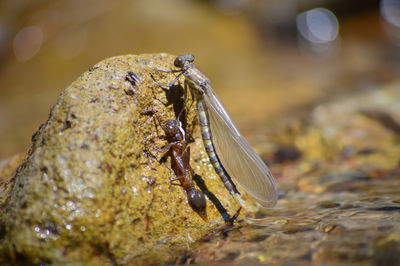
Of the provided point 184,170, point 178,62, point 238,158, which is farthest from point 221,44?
point 184,170

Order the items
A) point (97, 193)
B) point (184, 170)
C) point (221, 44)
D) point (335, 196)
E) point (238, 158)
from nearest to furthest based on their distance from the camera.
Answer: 1. point (97, 193)
2. point (184, 170)
3. point (238, 158)
4. point (335, 196)
5. point (221, 44)

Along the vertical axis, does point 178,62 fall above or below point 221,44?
below

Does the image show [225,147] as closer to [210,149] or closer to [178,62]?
[210,149]

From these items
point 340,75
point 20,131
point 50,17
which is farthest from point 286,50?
point 20,131

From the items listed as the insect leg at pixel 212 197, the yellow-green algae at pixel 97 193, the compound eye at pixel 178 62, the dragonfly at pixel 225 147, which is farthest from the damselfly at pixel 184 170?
the compound eye at pixel 178 62

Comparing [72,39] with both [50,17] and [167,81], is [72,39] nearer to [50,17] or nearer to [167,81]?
[50,17]

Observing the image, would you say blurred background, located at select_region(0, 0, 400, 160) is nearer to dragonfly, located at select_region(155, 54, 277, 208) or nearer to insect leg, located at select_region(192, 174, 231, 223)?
dragonfly, located at select_region(155, 54, 277, 208)

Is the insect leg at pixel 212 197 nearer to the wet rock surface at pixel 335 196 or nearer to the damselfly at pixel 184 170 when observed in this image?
the damselfly at pixel 184 170
